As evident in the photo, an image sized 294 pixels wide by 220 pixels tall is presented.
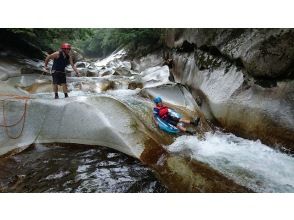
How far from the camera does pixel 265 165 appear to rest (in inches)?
278

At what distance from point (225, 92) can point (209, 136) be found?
1.71 meters

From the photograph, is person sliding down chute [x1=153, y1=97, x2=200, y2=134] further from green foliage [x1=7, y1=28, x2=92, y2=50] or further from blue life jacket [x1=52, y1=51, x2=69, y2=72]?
green foliage [x1=7, y1=28, x2=92, y2=50]

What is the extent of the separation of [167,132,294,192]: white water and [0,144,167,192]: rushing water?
141cm

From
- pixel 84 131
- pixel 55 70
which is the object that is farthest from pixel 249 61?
pixel 55 70

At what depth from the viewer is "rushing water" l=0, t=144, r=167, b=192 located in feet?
20.2

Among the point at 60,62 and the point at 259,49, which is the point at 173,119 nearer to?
the point at 259,49

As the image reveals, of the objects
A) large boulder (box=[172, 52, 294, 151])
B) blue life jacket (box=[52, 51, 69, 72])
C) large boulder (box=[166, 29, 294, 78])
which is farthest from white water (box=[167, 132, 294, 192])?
blue life jacket (box=[52, 51, 69, 72])

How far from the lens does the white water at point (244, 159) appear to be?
612 centimetres

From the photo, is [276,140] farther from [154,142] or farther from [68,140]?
[68,140]

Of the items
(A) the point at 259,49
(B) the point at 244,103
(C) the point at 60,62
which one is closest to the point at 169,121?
(B) the point at 244,103

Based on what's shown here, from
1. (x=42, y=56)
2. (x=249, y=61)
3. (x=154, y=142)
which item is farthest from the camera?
(x=42, y=56)

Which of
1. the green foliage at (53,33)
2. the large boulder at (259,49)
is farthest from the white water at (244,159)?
the green foliage at (53,33)

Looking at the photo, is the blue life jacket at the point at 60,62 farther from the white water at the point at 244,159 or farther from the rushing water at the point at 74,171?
the white water at the point at 244,159

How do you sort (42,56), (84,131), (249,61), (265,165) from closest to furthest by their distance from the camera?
(265,165)
(84,131)
(249,61)
(42,56)
